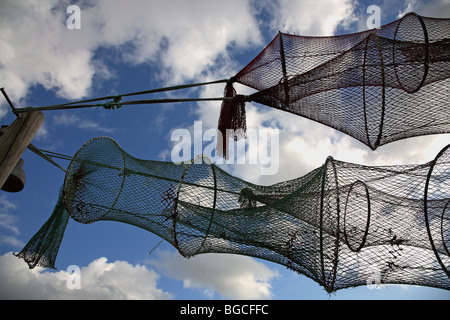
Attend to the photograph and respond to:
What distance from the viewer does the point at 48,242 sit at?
186 inches

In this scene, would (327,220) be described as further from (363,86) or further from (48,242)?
(48,242)

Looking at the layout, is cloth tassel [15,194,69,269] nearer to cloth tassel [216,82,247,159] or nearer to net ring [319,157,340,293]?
cloth tassel [216,82,247,159]

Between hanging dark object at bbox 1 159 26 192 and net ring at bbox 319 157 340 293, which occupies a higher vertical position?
hanging dark object at bbox 1 159 26 192

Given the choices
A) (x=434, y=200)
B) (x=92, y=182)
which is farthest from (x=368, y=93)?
(x=92, y=182)

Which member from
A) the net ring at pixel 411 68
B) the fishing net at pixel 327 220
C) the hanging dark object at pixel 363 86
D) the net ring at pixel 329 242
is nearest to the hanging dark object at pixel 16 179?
the fishing net at pixel 327 220

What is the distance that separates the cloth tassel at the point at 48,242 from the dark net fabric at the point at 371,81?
304cm

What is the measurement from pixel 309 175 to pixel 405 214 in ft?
3.32

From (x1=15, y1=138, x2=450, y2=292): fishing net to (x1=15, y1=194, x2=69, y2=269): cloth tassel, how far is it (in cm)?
85

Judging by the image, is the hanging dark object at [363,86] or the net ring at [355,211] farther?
the hanging dark object at [363,86]

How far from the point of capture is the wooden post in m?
3.67

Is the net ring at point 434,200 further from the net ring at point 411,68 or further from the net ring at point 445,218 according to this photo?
the net ring at point 411,68

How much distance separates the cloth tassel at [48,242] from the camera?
468 centimetres

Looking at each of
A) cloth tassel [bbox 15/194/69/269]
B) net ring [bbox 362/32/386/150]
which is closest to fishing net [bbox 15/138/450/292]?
net ring [bbox 362/32/386/150]

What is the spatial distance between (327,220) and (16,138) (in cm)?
338
